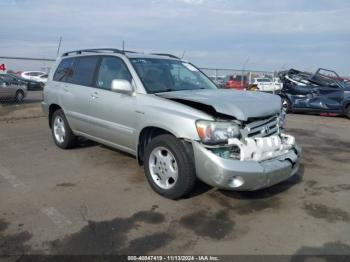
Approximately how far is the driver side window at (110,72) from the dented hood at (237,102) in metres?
0.78

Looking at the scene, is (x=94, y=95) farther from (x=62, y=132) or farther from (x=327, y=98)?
(x=327, y=98)

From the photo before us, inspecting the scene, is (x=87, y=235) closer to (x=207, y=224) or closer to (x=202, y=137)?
(x=207, y=224)

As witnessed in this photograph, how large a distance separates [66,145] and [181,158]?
348cm

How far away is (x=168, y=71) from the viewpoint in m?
5.71

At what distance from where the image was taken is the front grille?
171 inches

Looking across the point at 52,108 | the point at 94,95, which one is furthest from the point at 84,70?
the point at 52,108

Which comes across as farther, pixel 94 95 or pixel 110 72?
pixel 94 95

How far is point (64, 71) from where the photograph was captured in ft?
22.7

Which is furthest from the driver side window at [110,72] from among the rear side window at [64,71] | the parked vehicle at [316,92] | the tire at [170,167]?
the parked vehicle at [316,92]

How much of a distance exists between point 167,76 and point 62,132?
2.64 m

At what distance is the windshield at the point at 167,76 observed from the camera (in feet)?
17.4

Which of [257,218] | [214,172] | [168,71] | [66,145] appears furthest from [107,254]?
[66,145]

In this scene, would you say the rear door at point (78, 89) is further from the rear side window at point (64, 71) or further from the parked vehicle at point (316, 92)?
the parked vehicle at point (316, 92)

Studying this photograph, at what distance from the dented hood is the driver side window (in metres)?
0.78
